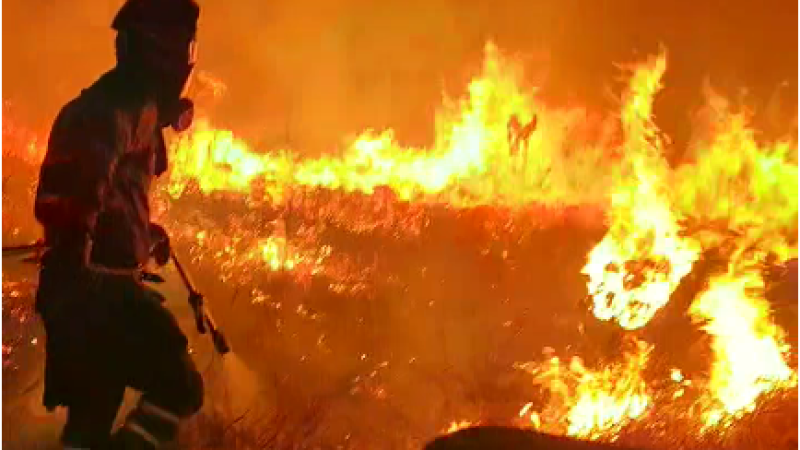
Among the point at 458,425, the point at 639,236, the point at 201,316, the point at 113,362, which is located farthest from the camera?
the point at 639,236

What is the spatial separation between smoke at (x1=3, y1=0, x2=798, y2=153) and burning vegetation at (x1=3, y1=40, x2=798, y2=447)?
2.5 inches

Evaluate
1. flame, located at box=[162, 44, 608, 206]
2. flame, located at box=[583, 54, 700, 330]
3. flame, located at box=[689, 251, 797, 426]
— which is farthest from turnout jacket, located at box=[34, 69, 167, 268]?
flame, located at box=[689, 251, 797, 426]

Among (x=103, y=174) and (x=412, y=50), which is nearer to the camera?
(x=103, y=174)

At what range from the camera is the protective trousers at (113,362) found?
8.19 feet

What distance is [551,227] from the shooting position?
302 cm

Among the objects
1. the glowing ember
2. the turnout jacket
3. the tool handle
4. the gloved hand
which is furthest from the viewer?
the glowing ember

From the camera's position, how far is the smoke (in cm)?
296

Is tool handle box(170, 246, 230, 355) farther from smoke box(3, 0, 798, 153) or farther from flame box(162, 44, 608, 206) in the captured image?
smoke box(3, 0, 798, 153)

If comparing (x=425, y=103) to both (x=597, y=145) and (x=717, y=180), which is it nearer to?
(x=597, y=145)

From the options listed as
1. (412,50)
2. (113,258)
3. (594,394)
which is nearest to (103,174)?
(113,258)

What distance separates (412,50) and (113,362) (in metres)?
1.46

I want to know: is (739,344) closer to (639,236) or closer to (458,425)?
(639,236)

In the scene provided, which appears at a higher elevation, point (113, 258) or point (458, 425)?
point (113, 258)

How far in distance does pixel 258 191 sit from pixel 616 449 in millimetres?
1516
